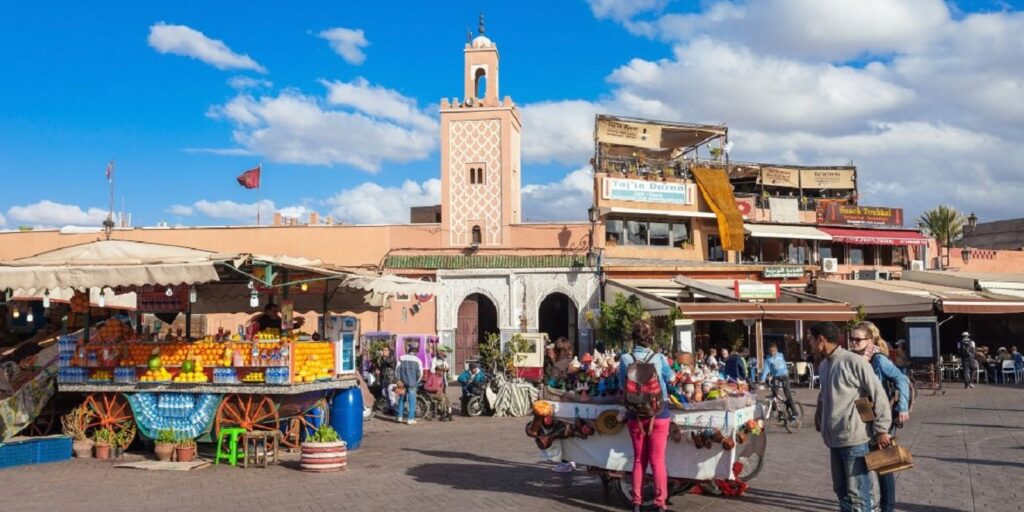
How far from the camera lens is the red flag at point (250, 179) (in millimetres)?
34844

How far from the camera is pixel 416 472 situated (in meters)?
10.3

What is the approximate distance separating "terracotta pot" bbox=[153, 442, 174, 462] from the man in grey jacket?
7964mm

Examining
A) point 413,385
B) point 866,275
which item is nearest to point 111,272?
point 413,385

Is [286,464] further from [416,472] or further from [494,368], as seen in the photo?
[494,368]

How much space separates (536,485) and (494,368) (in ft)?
35.1

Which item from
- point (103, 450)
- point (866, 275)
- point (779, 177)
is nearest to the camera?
point (103, 450)

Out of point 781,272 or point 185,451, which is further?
point 781,272

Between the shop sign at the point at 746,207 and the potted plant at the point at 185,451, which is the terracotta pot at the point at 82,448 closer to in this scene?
the potted plant at the point at 185,451

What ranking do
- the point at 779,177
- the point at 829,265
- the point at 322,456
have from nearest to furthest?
the point at 322,456 < the point at 829,265 < the point at 779,177

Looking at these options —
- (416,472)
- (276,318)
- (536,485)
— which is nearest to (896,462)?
(536,485)

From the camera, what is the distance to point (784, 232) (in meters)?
34.4

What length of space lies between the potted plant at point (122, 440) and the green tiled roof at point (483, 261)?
19809 mm

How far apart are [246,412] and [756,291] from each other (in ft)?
61.2

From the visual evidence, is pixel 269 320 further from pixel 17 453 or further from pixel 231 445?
pixel 17 453
